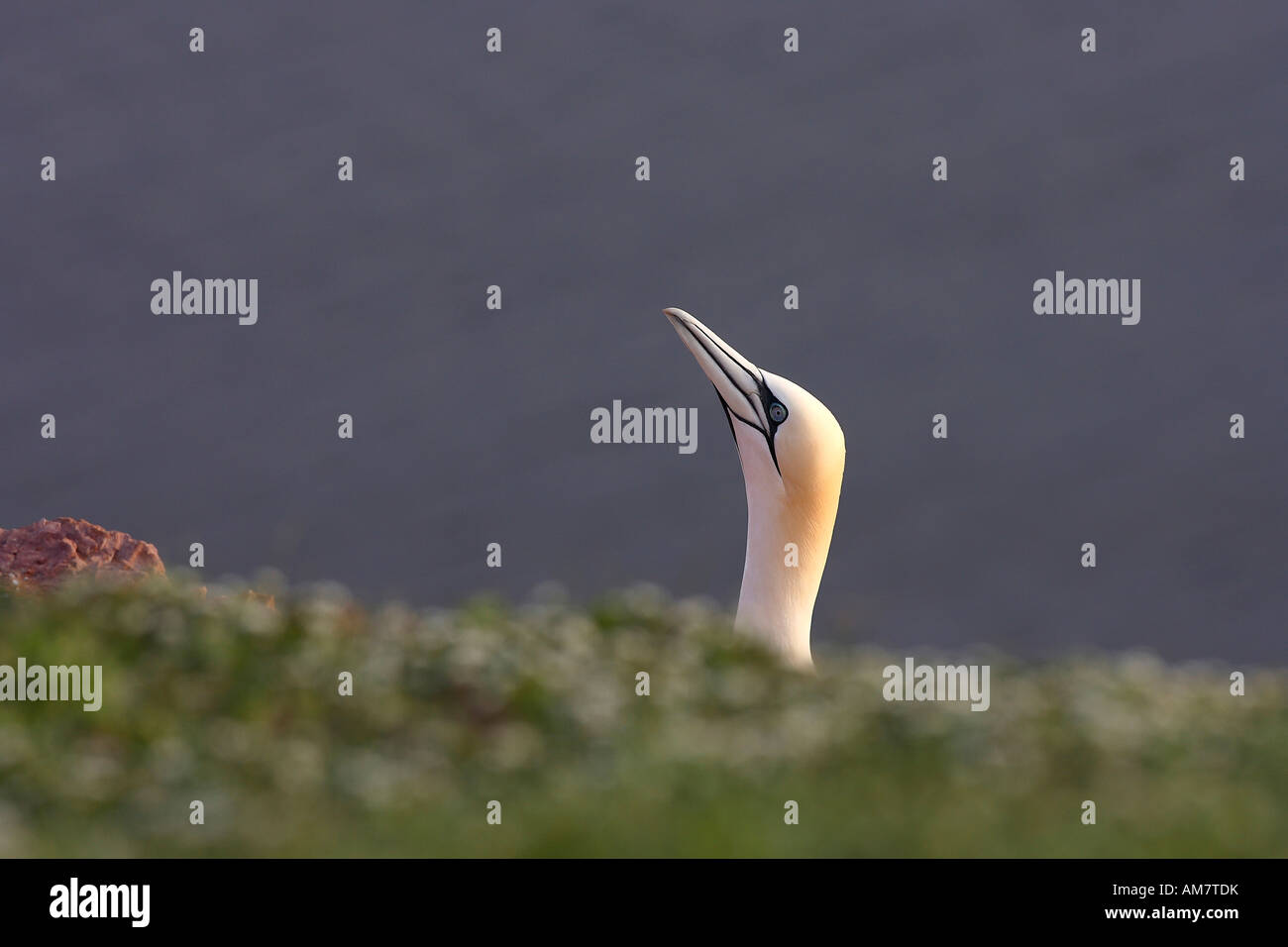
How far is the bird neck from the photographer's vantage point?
10.5 m

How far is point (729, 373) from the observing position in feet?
36.0

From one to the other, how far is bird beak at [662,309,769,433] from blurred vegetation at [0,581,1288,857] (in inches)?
103

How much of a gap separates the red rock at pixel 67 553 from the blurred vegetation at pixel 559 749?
207 centimetres

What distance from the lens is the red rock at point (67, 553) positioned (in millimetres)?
10320

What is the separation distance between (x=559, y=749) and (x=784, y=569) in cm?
451
